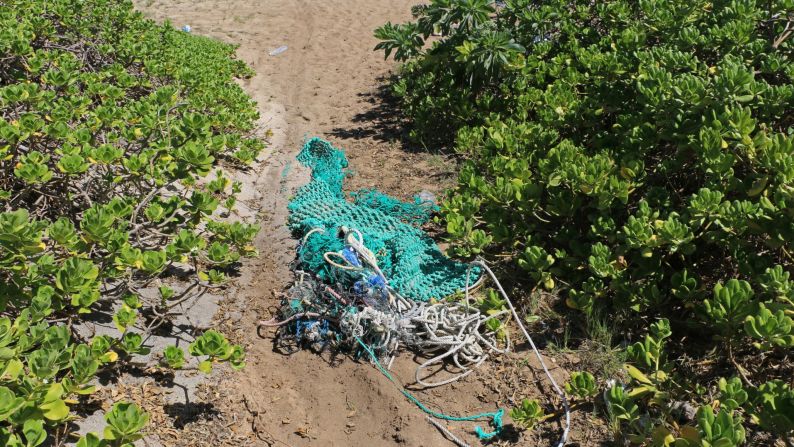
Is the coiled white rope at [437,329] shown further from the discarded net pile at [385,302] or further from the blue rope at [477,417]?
the blue rope at [477,417]

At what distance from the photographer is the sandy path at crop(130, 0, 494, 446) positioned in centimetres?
313

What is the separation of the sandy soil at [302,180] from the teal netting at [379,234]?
21 centimetres

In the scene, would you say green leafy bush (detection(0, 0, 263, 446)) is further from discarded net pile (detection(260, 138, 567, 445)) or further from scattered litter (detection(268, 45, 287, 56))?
scattered litter (detection(268, 45, 287, 56))

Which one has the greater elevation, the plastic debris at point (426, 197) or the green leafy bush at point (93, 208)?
the green leafy bush at point (93, 208)

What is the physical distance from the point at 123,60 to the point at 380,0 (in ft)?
18.8

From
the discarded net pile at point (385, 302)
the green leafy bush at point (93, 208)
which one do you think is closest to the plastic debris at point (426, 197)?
the discarded net pile at point (385, 302)

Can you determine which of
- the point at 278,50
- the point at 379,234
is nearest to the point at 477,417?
the point at 379,234

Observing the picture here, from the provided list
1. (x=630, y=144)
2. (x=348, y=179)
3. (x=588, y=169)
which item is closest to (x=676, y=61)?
(x=630, y=144)

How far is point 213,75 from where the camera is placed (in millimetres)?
6828

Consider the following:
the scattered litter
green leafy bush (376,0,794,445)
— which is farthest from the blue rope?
the scattered litter

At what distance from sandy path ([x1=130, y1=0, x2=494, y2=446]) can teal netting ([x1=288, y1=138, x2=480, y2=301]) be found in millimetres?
209

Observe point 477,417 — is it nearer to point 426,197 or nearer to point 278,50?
point 426,197

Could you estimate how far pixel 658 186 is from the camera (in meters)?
3.49

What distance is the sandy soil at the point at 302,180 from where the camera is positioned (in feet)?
10.1
